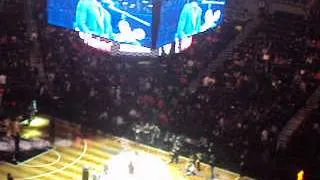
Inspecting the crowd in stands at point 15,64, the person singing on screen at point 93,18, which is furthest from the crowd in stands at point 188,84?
the person singing on screen at point 93,18

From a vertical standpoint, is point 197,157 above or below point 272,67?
below

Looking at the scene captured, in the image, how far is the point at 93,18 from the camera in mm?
18469

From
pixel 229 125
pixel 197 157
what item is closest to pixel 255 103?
pixel 229 125

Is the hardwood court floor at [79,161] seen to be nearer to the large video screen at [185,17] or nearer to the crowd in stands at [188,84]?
the crowd in stands at [188,84]

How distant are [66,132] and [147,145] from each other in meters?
3.06

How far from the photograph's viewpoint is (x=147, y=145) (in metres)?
24.2

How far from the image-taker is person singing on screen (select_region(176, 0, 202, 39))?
1830 centimetres

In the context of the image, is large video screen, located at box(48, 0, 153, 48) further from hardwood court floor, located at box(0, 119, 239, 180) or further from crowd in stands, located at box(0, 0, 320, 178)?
crowd in stands, located at box(0, 0, 320, 178)

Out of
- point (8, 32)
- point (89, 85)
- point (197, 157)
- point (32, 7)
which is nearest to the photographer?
point (197, 157)

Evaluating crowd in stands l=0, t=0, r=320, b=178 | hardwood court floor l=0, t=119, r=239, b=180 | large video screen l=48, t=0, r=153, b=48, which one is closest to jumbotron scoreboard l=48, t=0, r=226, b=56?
large video screen l=48, t=0, r=153, b=48

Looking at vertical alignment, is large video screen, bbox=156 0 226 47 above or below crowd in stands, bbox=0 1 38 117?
above

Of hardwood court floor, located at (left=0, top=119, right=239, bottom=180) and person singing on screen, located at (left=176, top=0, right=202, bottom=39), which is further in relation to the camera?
hardwood court floor, located at (left=0, top=119, right=239, bottom=180)

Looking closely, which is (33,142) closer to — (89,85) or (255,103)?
(89,85)

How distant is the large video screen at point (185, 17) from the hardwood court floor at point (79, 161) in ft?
17.0
